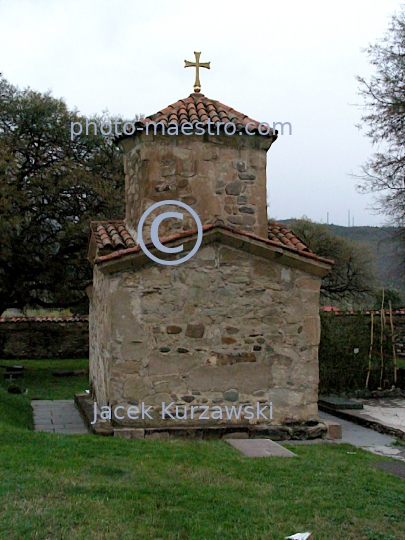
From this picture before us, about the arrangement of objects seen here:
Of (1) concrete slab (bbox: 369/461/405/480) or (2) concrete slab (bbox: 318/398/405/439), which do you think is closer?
(1) concrete slab (bbox: 369/461/405/480)

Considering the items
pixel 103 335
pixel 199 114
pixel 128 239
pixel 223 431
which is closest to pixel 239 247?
pixel 128 239

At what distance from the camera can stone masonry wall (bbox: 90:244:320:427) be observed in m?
8.60

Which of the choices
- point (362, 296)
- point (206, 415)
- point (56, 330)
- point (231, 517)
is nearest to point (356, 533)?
point (231, 517)

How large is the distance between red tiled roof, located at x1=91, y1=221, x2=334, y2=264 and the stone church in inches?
1.2

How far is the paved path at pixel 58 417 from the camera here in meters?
9.85

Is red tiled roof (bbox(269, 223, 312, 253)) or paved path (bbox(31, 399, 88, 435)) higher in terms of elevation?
red tiled roof (bbox(269, 223, 312, 253))

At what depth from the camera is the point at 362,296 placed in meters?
32.6

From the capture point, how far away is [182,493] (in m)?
5.45

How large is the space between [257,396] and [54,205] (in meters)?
12.2

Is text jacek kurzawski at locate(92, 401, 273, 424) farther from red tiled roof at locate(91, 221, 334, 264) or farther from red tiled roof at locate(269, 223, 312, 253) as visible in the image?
red tiled roof at locate(269, 223, 312, 253)

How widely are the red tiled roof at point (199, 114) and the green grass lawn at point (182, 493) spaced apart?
5096 millimetres

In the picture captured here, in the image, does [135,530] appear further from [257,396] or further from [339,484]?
[257,396]

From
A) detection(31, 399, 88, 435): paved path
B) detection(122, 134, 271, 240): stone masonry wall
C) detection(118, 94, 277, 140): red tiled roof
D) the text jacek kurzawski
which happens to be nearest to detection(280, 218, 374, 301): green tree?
detection(31, 399, 88, 435): paved path

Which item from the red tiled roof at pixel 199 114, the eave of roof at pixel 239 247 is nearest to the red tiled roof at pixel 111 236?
the eave of roof at pixel 239 247
